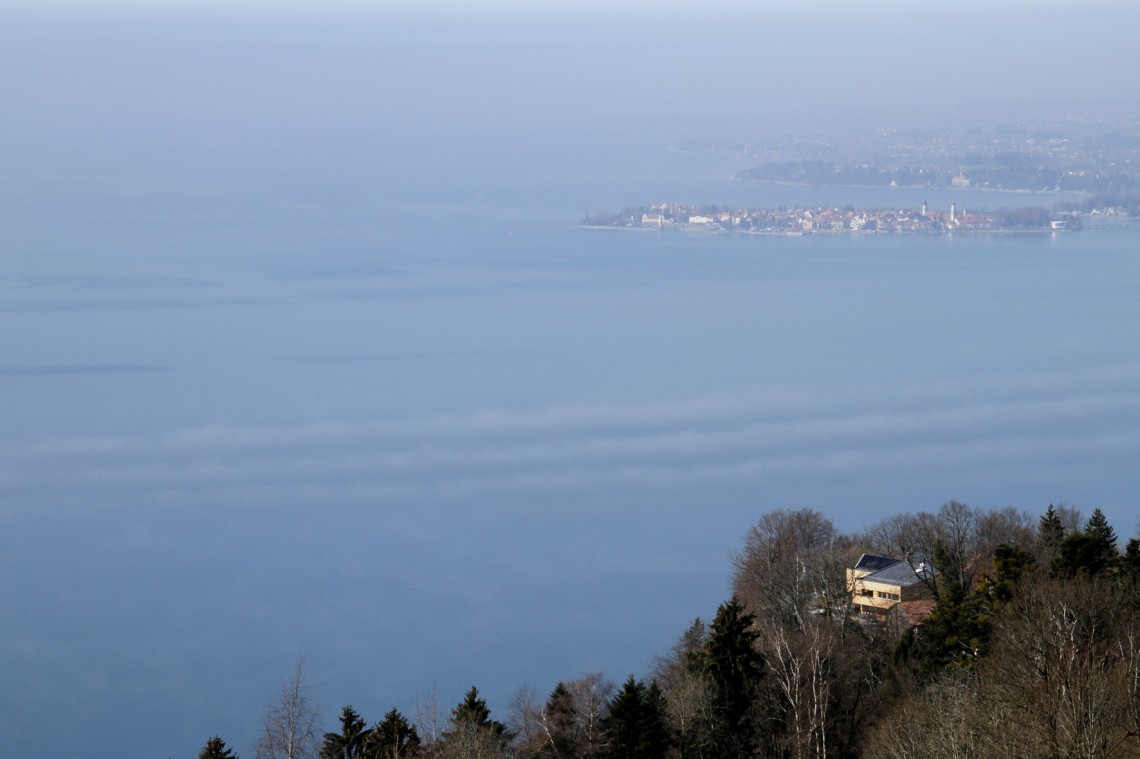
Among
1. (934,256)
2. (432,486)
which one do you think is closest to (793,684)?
(432,486)

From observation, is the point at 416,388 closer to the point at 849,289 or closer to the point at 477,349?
the point at 477,349

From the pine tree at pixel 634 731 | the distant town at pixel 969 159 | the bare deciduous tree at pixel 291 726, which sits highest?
the distant town at pixel 969 159

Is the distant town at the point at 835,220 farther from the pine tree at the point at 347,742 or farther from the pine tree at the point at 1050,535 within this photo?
the pine tree at the point at 347,742

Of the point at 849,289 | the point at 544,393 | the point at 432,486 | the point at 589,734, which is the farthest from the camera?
the point at 849,289

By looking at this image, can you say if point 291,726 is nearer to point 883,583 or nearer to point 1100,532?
point 1100,532

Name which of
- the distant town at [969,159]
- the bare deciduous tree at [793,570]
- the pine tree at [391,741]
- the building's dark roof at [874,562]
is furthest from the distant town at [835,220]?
the pine tree at [391,741]
